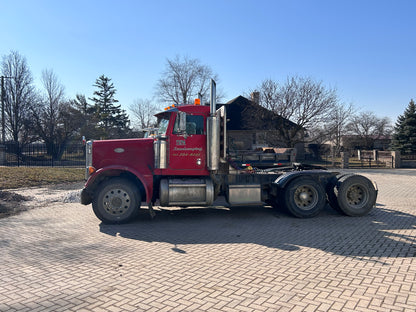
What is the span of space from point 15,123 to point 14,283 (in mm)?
36041

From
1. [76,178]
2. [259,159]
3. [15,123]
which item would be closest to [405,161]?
[259,159]

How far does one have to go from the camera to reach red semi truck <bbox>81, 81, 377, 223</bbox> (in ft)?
25.8

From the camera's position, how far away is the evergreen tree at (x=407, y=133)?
1387 inches

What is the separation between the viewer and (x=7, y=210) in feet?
31.2

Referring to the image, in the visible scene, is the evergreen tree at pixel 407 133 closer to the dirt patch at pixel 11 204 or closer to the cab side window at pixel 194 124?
the cab side window at pixel 194 124

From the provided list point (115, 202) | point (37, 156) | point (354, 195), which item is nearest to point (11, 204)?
point (115, 202)

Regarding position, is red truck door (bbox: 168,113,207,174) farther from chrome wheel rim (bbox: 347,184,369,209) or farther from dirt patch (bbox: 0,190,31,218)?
dirt patch (bbox: 0,190,31,218)

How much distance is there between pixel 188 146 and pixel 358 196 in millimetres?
4981

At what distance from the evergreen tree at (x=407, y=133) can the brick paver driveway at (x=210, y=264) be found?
31.5 metres

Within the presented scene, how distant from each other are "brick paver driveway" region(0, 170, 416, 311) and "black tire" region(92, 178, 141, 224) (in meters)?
0.27

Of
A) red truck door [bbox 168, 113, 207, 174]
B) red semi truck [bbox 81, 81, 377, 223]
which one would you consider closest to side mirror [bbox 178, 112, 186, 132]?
red semi truck [bbox 81, 81, 377, 223]

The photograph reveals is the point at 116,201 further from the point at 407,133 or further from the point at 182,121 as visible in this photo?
the point at 407,133

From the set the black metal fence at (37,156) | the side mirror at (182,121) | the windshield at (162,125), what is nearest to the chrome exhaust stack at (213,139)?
the side mirror at (182,121)

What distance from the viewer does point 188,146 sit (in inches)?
324
